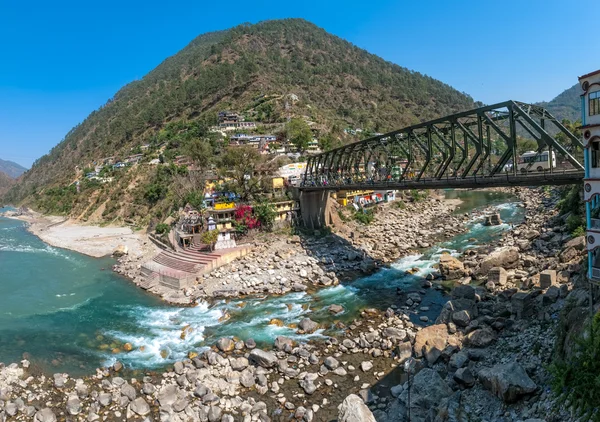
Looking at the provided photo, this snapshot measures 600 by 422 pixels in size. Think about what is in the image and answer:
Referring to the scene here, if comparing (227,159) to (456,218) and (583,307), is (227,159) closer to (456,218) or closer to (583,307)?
(456,218)

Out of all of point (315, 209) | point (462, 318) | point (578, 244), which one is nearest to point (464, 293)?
point (462, 318)

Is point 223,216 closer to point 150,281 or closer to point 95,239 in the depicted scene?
point 150,281

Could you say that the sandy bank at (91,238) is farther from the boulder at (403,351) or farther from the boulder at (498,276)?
the boulder at (498,276)

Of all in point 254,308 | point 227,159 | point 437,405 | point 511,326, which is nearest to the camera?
point 437,405

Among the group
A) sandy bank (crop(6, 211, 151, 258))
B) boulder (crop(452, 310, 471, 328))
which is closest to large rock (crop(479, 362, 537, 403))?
boulder (crop(452, 310, 471, 328))

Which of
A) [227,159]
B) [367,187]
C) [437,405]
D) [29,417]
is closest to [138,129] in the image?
[227,159]

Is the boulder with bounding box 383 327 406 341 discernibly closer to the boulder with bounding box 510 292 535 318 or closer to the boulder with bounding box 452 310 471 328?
the boulder with bounding box 452 310 471 328
